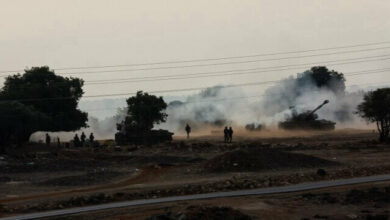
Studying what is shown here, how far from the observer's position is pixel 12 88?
89875 millimetres

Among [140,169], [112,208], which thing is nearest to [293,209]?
[112,208]

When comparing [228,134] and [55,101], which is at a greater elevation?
[55,101]

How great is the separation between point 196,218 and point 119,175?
20654 mm

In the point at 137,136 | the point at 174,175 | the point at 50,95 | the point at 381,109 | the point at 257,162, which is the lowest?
the point at 174,175

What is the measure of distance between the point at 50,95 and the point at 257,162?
55.8m

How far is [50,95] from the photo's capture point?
89188 millimetres

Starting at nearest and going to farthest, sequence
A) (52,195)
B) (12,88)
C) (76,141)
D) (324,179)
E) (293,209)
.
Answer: (293,209) < (52,195) < (324,179) < (76,141) < (12,88)

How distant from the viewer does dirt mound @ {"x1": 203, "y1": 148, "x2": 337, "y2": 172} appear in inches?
1533

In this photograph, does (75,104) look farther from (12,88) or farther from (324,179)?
(324,179)

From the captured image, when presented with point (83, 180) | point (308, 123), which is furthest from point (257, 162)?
point (308, 123)

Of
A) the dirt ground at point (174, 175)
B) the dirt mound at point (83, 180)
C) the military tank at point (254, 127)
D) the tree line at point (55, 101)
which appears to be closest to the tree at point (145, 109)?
the tree line at point (55, 101)

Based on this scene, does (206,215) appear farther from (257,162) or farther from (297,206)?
(257,162)

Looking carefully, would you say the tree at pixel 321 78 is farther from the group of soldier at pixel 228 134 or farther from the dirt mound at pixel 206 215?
the dirt mound at pixel 206 215

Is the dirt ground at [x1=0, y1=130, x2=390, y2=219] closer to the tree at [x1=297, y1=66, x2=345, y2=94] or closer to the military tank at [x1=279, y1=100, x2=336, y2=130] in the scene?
the military tank at [x1=279, y1=100, x2=336, y2=130]
